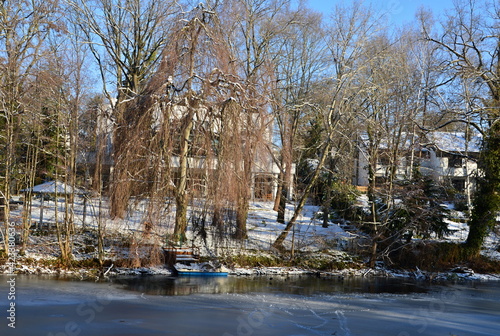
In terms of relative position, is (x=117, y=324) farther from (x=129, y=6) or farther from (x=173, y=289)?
(x=129, y=6)

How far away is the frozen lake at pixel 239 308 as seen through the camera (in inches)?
439

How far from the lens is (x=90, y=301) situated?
13.5 metres

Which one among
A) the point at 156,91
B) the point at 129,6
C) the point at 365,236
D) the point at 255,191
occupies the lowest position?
the point at 365,236

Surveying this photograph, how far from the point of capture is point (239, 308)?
13641 millimetres

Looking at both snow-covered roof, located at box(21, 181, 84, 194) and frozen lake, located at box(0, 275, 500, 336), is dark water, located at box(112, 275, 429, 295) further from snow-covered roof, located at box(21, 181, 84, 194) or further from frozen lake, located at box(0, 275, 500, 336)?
snow-covered roof, located at box(21, 181, 84, 194)

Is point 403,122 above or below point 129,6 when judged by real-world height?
below

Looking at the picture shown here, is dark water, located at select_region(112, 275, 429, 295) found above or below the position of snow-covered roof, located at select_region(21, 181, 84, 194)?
below

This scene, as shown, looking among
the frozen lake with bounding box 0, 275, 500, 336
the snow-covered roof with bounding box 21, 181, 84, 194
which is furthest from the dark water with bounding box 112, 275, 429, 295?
the snow-covered roof with bounding box 21, 181, 84, 194

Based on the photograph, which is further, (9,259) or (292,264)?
(292,264)

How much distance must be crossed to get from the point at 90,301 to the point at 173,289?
10.9 feet

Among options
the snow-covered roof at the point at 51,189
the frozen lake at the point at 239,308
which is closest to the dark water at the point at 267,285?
the frozen lake at the point at 239,308

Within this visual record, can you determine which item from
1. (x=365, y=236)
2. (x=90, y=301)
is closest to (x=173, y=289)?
(x=90, y=301)

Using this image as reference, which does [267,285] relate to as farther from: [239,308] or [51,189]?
[51,189]

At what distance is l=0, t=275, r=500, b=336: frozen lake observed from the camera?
11.1 m
